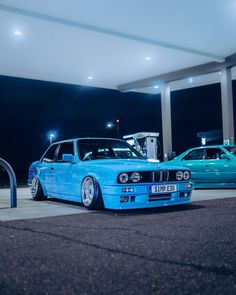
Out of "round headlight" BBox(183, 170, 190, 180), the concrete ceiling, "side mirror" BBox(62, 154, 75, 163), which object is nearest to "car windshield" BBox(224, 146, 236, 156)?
the concrete ceiling

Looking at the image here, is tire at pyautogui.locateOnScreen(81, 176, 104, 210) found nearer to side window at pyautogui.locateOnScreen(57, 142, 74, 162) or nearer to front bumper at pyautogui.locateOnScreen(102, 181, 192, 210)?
front bumper at pyautogui.locateOnScreen(102, 181, 192, 210)

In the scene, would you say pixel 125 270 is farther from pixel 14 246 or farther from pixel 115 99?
pixel 115 99

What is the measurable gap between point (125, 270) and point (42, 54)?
48.7 ft

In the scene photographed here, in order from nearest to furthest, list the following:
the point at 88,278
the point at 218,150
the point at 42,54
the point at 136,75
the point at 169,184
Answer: the point at 88,278, the point at 169,184, the point at 218,150, the point at 42,54, the point at 136,75

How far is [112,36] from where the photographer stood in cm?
1437

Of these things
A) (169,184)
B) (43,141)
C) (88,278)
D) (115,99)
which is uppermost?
(115,99)

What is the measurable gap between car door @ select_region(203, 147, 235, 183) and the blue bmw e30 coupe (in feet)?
12.2

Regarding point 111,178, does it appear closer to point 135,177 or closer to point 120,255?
point 135,177

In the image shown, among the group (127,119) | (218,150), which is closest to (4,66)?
(218,150)

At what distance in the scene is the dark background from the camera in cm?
3434

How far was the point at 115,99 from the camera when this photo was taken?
3659 cm

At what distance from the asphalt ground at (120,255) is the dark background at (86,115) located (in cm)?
2743

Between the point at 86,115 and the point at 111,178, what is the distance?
3252cm

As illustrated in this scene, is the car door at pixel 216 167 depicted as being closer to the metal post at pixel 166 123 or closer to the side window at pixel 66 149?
the side window at pixel 66 149
